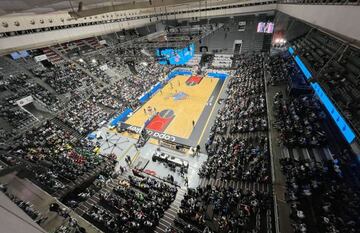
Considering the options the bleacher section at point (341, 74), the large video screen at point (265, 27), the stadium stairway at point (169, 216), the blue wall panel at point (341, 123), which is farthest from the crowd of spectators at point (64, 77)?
the large video screen at point (265, 27)

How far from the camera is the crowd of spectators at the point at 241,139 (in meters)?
10.2

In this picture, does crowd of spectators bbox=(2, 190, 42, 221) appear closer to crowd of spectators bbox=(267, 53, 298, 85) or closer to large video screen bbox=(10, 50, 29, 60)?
crowd of spectators bbox=(267, 53, 298, 85)

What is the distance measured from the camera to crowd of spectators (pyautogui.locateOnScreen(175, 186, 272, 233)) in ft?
25.2

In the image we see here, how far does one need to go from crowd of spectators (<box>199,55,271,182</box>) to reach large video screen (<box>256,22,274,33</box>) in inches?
377

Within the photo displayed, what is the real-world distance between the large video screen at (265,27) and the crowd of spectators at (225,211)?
25406 mm

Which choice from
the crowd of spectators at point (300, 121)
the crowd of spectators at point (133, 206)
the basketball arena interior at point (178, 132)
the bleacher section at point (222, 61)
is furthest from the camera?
the bleacher section at point (222, 61)

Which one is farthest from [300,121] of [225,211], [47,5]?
[47,5]

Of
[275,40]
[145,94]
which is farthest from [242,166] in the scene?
[275,40]

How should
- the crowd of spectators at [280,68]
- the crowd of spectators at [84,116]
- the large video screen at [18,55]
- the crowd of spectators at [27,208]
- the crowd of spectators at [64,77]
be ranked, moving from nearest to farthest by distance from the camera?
the crowd of spectators at [27,208] < the crowd of spectators at [280,68] < the crowd of spectators at [84,116] < the large video screen at [18,55] < the crowd of spectators at [64,77]

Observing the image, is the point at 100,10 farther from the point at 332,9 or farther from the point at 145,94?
the point at 145,94

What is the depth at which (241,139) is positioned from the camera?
12.5 meters

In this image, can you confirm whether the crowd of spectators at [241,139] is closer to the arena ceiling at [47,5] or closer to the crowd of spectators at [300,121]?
the crowd of spectators at [300,121]

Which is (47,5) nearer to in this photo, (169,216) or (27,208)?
(27,208)

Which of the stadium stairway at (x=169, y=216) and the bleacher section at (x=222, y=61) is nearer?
the stadium stairway at (x=169, y=216)
